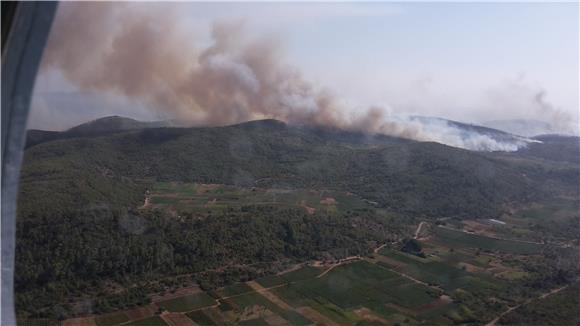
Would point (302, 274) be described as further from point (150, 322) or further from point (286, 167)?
point (286, 167)

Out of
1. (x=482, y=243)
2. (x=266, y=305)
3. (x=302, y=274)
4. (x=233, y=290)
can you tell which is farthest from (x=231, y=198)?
(x=482, y=243)

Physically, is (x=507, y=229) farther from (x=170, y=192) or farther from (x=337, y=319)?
(x=170, y=192)

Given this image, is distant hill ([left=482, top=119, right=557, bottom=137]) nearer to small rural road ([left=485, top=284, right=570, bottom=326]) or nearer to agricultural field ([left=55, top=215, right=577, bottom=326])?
agricultural field ([left=55, top=215, right=577, bottom=326])

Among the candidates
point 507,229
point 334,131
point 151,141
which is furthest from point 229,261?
point 334,131

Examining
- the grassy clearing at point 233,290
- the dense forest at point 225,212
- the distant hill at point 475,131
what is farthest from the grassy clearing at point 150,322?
the distant hill at point 475,131

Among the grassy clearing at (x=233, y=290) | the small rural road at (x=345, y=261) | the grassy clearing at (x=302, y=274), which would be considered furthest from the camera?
the small rural road at (x=345, y=261)

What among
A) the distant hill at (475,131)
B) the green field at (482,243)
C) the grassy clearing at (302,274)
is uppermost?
the distant hill at (475,131)

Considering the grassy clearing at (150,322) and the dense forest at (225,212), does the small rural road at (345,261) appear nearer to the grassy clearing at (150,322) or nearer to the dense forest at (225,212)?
the dense forest at (225,212)
